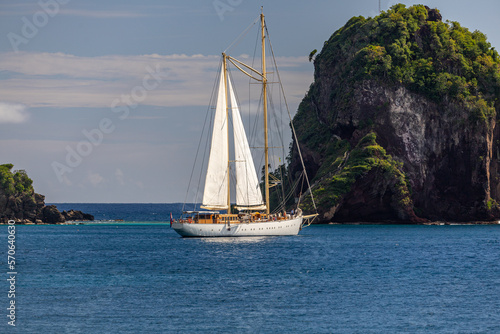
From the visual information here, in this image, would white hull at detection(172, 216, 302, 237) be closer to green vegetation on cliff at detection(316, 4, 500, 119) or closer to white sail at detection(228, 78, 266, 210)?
white sail at detection(228, 78, 266, 210)

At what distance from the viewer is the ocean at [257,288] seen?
35.2 metres

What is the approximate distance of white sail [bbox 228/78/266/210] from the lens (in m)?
80.7

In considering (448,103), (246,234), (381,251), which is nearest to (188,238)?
(246,234)

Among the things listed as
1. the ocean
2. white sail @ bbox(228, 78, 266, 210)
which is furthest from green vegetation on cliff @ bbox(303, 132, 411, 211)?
the ocean

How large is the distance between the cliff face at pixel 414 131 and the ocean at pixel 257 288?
44008mm

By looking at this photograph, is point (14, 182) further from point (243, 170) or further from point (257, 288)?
point (257, 288)

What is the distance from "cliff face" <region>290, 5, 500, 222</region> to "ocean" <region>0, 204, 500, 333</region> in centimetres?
4401

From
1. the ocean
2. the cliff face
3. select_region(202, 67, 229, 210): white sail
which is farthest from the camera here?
the cliff face

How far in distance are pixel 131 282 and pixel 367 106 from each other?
85.3 meters

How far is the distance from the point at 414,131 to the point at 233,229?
57223 mm

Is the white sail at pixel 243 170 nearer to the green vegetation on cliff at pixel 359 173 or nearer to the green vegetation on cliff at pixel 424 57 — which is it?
the green vegetation on cliff at pixel 359 173

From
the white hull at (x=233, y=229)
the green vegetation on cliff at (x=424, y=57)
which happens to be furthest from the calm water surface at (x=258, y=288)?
the green vegetation on cliff at (x=424, y=57)

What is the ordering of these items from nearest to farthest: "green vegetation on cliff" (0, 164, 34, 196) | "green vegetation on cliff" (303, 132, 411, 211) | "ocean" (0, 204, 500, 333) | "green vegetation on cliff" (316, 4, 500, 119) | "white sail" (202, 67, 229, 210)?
"ocean" (0, 204, 500, 333)
"white sail" (202, 67, 229, 210)
"green vegetation on cliff" (303, 132, 411, 211)
"green vegetation on cliff" (316, 4, 500, 119)
"green vegetation on cliff" (0, 164, 34, 196)

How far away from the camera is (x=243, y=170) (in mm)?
81438
